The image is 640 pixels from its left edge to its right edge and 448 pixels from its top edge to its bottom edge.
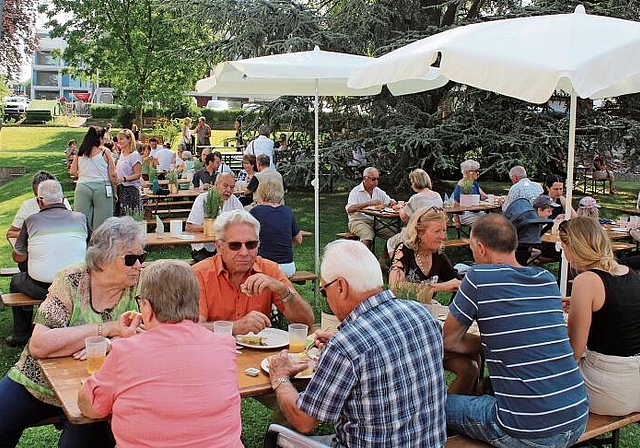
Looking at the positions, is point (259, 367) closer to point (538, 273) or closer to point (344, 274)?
point (344, 274)

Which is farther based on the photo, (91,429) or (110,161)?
(110,161)

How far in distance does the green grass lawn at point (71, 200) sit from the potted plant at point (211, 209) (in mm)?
1437

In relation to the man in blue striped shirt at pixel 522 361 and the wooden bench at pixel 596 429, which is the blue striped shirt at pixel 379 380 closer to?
the man in blue striped shirt at pixel 522 361

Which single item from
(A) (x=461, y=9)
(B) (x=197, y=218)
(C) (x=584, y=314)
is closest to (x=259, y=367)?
(C) (x=584, y=314)

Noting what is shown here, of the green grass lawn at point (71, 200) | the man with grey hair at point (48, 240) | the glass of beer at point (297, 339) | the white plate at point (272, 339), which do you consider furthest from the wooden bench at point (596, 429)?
the man with grey hair at point (48, 240)

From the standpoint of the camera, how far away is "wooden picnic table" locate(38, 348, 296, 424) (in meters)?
2.75

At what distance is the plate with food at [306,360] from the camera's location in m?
3.17

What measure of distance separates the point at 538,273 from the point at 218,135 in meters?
31.3

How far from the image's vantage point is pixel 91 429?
321 centimetres

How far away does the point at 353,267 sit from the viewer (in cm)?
272

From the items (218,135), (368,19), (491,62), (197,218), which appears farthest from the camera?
(218,135)

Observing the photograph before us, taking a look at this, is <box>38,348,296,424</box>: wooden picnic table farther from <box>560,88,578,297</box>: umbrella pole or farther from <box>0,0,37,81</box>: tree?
<box>0,0,37,81</box>: tree

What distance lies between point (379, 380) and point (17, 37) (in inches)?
1121

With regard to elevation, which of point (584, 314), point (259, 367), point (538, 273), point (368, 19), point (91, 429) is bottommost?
point (91, 429)
